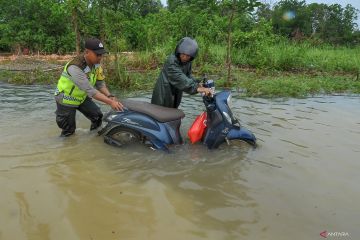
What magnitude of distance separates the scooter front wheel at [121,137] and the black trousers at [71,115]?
0.57 m

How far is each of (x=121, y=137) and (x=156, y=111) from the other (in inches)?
28.7

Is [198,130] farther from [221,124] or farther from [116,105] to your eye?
[116,105]

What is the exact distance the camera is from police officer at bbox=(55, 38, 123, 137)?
4523mm

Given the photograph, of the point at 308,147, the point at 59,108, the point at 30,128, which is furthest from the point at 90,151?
the point at 308,147

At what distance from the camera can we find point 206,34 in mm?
13688

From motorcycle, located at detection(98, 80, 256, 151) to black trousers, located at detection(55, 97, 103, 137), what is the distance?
1.82ft

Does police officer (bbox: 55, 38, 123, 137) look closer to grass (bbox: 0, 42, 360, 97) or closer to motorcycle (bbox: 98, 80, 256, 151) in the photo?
motorcycle (bbox: 98, 80, 256, 151)

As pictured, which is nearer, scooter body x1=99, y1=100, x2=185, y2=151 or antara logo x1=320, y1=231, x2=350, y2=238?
antara logo x1=320, y1=231, x2=350, y2=238

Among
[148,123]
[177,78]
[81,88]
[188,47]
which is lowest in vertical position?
[148,123]

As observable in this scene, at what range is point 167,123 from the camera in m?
4.64

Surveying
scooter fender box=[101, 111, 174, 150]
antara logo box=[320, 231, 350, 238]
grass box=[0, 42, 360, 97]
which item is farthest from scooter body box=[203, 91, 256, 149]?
grass box=[0, 42, 360, 97]

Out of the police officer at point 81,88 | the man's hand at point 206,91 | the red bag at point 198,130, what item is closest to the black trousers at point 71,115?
the police officer at point 81,88

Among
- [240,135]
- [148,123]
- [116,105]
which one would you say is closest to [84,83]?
[116,105]

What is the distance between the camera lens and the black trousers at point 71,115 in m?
4.92
